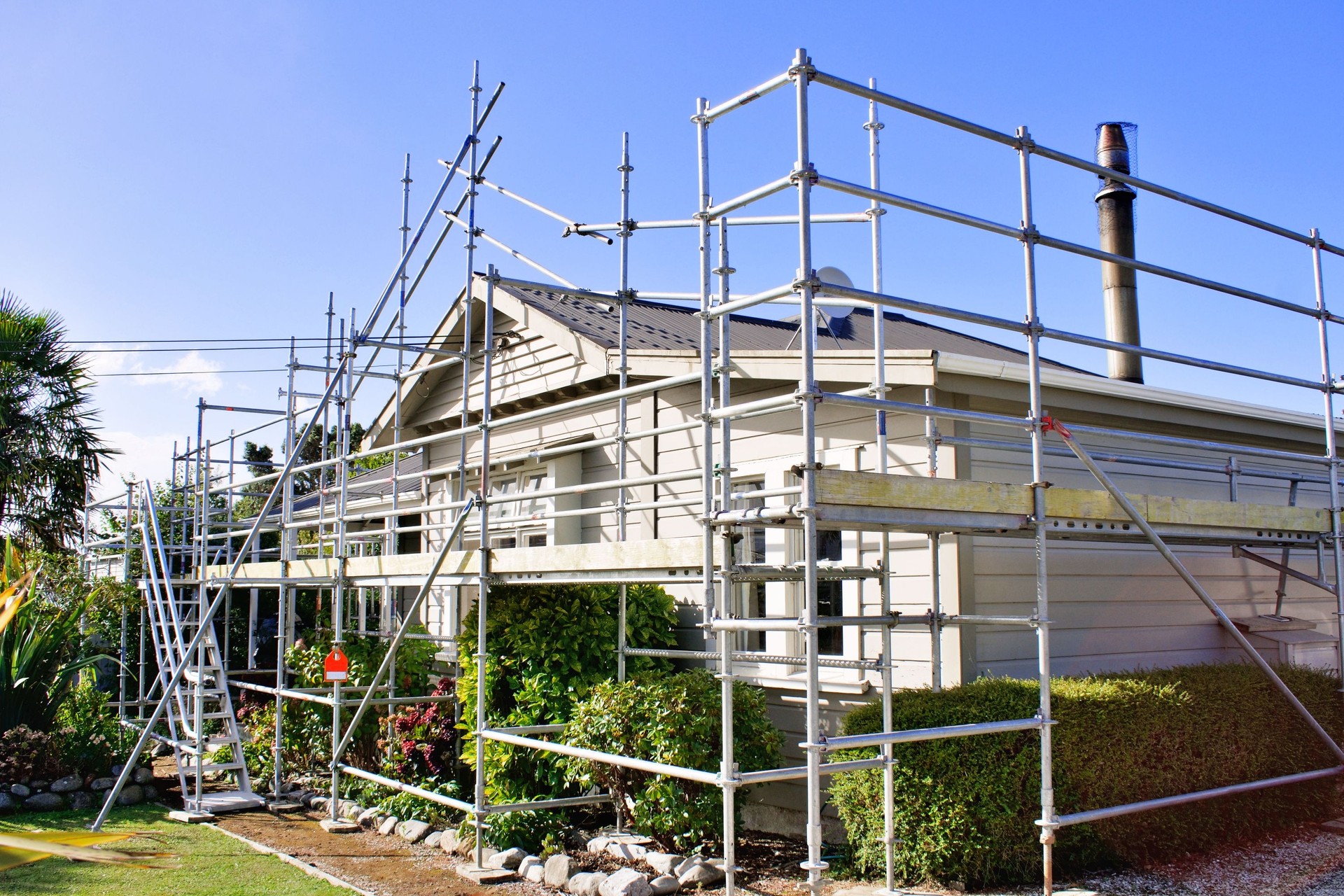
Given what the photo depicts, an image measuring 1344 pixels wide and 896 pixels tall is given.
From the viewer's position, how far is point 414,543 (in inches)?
711

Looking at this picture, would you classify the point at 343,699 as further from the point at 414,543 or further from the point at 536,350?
the point at 414,543

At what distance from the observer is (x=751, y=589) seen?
9.12 meters

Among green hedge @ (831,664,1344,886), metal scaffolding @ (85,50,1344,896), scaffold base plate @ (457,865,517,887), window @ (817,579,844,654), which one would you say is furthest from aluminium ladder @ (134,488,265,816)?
green hedge @ (831,664,1344,886)

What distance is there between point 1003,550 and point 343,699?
6.22 m

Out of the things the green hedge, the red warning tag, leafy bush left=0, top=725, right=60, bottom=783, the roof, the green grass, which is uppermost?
the roof

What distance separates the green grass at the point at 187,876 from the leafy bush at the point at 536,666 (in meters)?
1.50

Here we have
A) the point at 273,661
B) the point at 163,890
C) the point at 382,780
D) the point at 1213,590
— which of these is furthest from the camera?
the point at 273,661

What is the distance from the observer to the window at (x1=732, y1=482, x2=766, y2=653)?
29.0ft

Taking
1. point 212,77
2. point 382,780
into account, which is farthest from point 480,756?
point 212,77

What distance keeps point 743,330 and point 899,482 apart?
6708mm

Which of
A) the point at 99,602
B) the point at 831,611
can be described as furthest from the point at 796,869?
the point at 99,602

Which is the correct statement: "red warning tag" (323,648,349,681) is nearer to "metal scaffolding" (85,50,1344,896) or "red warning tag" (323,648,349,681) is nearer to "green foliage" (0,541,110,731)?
"metal scaffolding" (85,50,1344,896)

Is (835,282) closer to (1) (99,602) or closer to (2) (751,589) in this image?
(2) (751,589)

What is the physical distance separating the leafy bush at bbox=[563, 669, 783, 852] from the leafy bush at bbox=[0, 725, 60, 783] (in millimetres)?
6168
